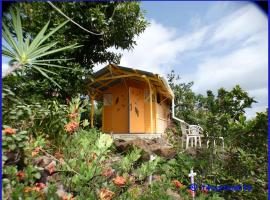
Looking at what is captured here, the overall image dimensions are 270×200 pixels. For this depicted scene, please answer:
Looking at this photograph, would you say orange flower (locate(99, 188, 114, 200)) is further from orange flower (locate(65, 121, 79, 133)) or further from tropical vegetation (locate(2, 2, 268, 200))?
orange flower (locate(65, 121, 79, 133))

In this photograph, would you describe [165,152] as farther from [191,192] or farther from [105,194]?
[105,194]

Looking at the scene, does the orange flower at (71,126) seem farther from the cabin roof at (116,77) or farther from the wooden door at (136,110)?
the wooden door at (136,110)

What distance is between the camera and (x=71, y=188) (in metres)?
4.86

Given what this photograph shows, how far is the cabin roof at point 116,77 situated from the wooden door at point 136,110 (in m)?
0.99

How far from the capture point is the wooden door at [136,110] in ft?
51.6

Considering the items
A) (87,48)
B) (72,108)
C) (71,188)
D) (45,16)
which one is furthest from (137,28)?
(71,188)

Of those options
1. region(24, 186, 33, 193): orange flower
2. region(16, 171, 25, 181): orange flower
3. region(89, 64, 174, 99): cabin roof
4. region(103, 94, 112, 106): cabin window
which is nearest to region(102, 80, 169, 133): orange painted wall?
region(103, 94, 112, 106): cabin window

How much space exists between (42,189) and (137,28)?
34.5 ft

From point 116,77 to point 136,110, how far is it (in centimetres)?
250

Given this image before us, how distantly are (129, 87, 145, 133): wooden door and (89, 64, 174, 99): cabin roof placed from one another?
994 millimetres

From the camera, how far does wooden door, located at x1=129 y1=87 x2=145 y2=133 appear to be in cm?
1572

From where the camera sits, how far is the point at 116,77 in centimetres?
1436

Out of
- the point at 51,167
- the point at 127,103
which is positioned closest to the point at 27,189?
the point at 51,167

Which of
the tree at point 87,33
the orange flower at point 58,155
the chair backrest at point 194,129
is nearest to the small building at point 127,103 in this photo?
the tree at point 87,33
